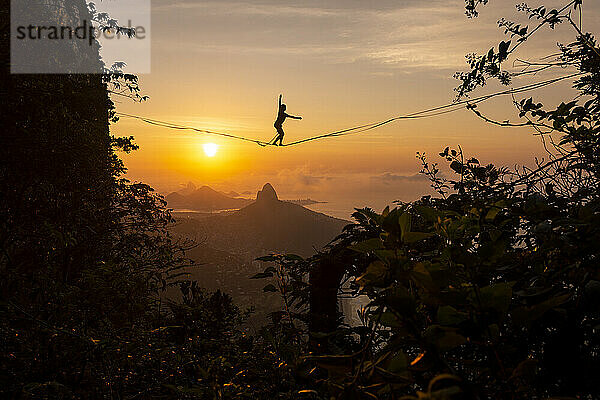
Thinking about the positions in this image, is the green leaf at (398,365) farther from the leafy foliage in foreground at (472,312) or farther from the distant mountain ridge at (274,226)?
the distant mountain ridge at (274,226)

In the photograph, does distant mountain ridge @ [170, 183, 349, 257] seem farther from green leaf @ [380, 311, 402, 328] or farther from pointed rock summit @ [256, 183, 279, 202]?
green leaf @ [380, 311, 402, 328]

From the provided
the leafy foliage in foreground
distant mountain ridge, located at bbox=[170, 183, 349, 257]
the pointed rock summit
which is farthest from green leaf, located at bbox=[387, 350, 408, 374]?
the pointed rock summit

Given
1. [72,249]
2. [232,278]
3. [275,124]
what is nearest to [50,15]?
[72,249]

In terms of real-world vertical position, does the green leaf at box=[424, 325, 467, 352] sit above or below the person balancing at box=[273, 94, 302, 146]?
below

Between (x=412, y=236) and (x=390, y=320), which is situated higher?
(x=412, y=236)

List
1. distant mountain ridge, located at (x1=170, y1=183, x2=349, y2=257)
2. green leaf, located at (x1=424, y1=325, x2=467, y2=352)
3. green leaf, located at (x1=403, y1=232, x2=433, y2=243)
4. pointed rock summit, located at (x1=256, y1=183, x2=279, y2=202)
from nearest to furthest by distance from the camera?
1. green leaf, located at (x1=424, y1=325, x2=467, y2=352)
2. green leaf, located at (x1=403, y1=232, x2=433, y2=243)
3. distant mountain ridge, located at (x1=170, y1=183, x2=349, y2=257)
4. pointed rock summit, located at (x1=256, y1=183, x2=279, y2=202)

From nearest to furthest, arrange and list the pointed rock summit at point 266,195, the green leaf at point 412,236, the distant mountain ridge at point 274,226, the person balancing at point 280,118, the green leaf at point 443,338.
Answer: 1. the green leaf at point 443,338
2. the green leaf at point 412,236
3. the person balancing at point 280,118
4. the distant mountain ridge at point 274,226
5. the pointed rock summit at point 266,195

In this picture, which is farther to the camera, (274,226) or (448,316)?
(274,226)

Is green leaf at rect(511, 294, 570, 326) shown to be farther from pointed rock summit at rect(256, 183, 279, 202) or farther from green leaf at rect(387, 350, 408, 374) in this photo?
pointed rock summit at rect(256, 183, 279, 202)

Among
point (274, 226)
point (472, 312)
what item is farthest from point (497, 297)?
point (274, 226)

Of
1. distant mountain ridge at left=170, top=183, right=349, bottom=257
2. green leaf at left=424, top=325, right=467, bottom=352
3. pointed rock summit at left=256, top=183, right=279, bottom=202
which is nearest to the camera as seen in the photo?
green leaf at left=424, top=325, right=467, bottom=352

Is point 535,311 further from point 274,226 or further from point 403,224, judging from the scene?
point 274,226

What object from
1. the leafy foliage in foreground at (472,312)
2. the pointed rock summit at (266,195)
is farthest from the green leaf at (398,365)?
the pointed rock summit at (266,195)

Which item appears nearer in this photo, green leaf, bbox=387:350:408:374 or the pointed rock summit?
green leaf, bbox=387:350:408:374
